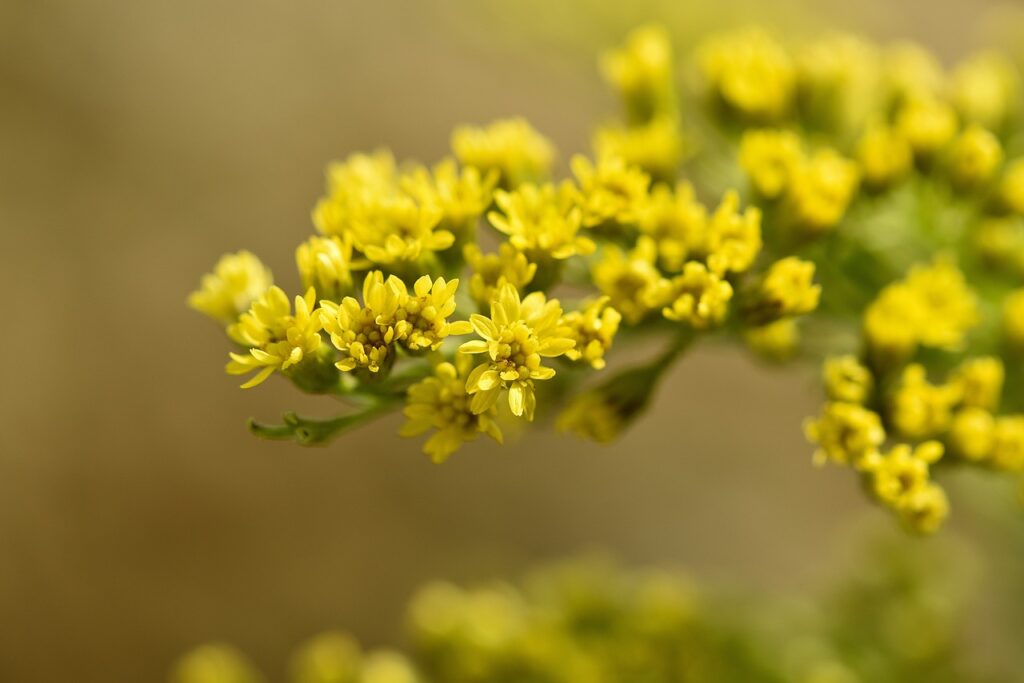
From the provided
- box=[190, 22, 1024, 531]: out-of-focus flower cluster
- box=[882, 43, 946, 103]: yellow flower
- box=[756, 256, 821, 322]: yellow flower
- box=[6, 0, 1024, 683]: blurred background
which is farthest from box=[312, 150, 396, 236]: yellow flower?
box=[6, 0, 1024, 683]: blurred background

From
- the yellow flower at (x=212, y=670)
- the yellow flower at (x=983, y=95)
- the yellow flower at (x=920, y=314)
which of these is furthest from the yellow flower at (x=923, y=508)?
the yellow flower at (x=212, y=670)

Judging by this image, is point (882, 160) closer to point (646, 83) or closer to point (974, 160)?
point (974, 160)

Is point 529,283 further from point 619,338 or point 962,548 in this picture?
point 962,548

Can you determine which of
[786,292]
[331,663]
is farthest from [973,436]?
[331,663]

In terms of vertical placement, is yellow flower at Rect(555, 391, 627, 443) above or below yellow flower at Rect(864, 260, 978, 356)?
below

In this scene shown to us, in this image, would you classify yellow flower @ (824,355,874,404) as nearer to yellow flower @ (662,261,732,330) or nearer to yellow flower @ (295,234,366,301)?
yellow flower @ (662,261,732,330)

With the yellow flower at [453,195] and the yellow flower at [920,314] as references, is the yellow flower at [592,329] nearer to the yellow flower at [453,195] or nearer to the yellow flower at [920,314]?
the yellow flower at [453,195]
